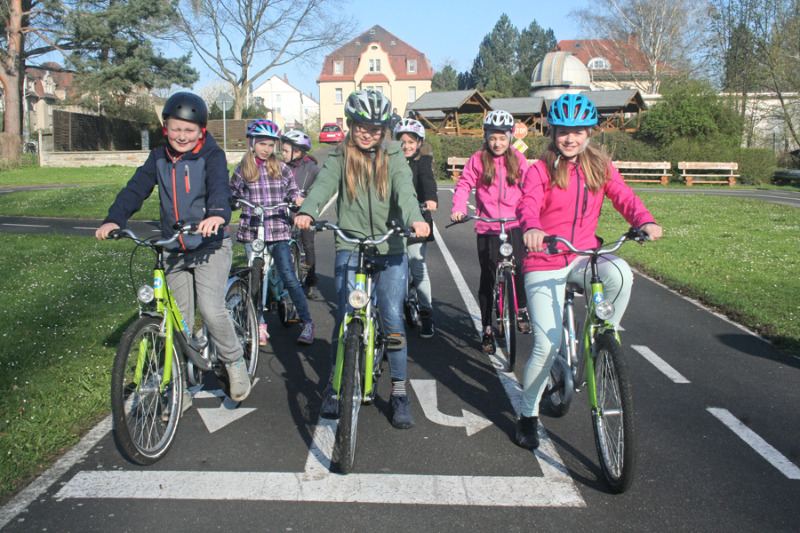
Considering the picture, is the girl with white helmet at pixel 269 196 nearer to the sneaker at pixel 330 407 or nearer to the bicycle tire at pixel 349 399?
the sneaker at pixel 330 407

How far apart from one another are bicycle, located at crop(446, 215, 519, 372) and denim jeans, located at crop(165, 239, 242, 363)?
203cm

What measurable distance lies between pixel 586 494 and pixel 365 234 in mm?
1971

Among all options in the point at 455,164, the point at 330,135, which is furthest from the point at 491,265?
the point at 330,135

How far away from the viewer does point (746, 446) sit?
423cm

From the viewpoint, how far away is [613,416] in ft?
12.1

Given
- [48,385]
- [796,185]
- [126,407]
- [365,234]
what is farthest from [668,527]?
[796,185]

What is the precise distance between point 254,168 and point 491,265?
241 cm

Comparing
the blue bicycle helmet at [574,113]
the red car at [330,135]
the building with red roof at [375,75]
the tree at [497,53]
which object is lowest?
the blue bicycle helmet at [574,113]

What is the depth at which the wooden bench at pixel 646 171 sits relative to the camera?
38.1 meters

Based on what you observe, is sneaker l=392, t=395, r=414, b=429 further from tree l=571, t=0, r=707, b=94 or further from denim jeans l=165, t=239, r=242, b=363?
tree l=571, t=0, r=707, b=94

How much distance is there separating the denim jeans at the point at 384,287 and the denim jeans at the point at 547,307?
810 mm

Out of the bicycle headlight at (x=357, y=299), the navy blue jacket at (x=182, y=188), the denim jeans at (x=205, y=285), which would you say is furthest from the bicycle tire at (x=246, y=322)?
the bicycle headlight at (x=357, y=299)

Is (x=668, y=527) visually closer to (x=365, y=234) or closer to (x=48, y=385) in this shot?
(x=365, y=234)

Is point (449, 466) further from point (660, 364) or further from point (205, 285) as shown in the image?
point (660, 364)
